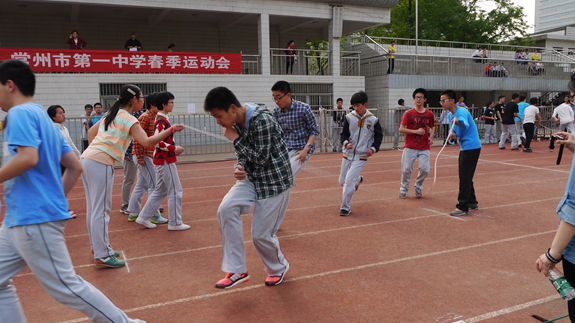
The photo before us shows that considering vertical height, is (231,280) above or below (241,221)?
below

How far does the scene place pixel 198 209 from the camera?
779cm

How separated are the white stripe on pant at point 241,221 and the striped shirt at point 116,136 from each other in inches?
66.1

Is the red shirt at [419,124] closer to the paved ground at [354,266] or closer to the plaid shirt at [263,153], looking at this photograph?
the paved ground at [354,266]

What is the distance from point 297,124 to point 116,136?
99.8 inches

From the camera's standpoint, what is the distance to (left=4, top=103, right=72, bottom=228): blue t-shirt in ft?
8.34

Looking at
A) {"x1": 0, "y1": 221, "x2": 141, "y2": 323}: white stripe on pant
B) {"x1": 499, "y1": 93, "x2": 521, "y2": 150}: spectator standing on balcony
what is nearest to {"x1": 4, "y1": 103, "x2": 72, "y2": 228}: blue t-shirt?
{"x1": 0, "y1": 221, "x2": 141, "y2": 323}: white stripe on pant

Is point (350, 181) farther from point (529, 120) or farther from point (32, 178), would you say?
point (529, 120)

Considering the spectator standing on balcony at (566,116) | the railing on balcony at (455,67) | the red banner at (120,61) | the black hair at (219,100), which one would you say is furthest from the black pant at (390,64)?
the black hair at (219,100)

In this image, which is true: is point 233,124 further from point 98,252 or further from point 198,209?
point 198,209

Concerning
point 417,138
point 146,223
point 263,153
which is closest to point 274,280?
point 263,153

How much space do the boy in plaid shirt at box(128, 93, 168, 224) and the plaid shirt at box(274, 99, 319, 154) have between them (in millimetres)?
1945

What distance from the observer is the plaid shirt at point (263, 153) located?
3688 mm

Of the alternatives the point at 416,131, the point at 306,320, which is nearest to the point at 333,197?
the point at 416,131

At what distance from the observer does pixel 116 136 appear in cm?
482
